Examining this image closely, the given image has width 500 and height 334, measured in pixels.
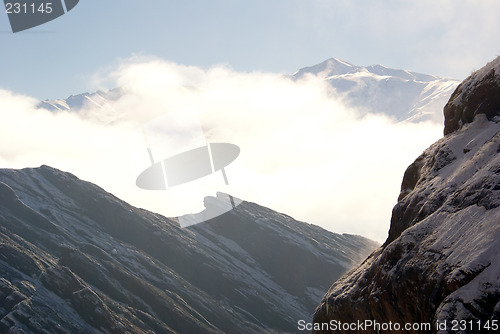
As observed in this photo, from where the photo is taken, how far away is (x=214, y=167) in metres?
116

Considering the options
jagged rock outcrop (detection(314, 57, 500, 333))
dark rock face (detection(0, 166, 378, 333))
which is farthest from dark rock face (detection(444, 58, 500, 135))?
dark rock face (detection(0, 166, 378, 333))

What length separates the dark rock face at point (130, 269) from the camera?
107m

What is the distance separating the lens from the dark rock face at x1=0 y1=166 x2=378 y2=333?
10675cm

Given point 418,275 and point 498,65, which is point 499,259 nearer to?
point 418,275

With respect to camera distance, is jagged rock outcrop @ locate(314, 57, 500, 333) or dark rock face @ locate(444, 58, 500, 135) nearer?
jagged rock outcrop @ locate(314, 57, 500, 333)

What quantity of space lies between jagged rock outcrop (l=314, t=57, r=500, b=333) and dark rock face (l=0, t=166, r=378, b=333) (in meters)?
85.6

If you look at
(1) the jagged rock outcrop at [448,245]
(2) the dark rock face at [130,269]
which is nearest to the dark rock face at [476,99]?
(1) the jagged rock outcrop at [448,245]

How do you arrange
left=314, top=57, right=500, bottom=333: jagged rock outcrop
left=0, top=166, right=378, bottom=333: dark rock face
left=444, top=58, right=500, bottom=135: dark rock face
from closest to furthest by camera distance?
left=314, top=57, right=500, bottom=333: jagged rock outcrop < left=444, top=58, right=500, bottom=135: dark rock face < left=0, top=166, right=378, bottom=333: dark rock face

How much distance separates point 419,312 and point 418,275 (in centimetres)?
167

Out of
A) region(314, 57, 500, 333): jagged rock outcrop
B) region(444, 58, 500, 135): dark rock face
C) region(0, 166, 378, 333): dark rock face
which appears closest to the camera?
region(314, 57, 500, 333): jagged rock outcrop

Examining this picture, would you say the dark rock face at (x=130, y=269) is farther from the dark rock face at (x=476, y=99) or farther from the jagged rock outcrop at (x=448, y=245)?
the dark rock face at (x=476, y=99)

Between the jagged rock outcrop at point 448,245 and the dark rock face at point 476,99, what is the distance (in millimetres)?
61

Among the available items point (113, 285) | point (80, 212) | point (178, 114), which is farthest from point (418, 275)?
point (80, 212)

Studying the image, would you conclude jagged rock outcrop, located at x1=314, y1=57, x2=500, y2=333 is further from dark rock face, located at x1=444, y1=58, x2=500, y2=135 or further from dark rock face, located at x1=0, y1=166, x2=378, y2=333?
dark rock face, located at x1=0, y1=166, x2=378, y2=333
